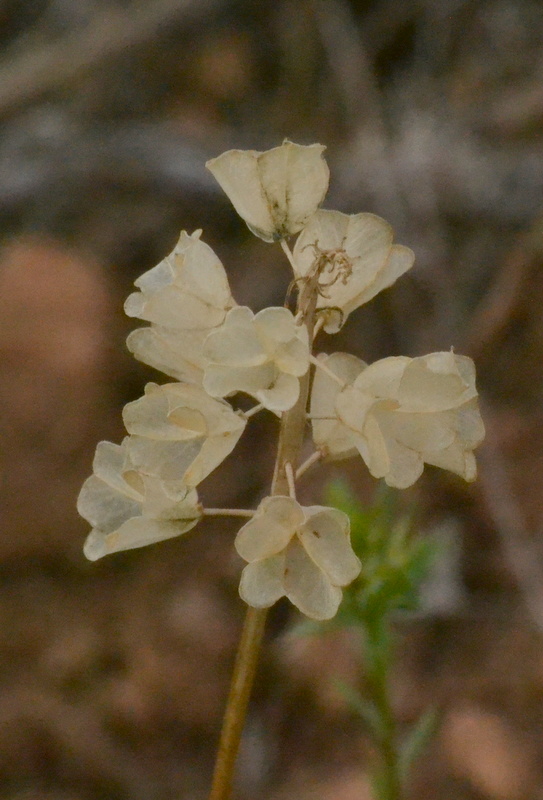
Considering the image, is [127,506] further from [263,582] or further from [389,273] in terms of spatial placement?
[389,273]

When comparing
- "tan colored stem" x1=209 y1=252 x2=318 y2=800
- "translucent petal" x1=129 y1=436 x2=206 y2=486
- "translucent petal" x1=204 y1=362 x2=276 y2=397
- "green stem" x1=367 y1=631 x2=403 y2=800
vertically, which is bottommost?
"green stem" x1=367 y1=631 x2=403 y2=800

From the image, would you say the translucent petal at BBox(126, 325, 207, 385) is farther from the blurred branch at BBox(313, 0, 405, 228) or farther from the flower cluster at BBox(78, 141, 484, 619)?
the blurred branch at BBox(313, 0, 405, 228)

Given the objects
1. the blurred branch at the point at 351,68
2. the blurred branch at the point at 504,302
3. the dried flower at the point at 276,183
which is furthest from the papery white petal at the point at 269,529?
the blurred branch at the point at 351,68

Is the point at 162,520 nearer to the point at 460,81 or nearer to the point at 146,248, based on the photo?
the point at 146,248

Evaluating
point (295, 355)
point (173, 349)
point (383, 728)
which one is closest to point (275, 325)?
point (295, 355)

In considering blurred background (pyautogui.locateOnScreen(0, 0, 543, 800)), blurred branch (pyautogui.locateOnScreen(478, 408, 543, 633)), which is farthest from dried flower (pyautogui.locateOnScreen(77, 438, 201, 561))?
blurred branch (pyautogui.locateOnScreen(478, 408, 543, 633))

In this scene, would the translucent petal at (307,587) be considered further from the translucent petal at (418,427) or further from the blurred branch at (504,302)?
the blurred branch at (504,302)
